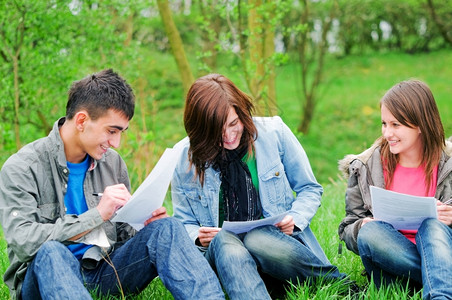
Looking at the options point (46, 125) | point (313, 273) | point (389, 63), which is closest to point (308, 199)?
point (313, 273)

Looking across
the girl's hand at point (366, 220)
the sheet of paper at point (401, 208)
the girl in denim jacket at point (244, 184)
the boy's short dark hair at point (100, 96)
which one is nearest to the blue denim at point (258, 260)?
the girl in denim jacket at point (244, 184)

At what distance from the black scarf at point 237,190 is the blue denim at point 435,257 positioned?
32.4 inches

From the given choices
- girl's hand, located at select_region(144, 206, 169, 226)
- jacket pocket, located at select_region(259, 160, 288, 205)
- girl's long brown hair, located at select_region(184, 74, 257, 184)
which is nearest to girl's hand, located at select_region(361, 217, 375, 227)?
jacket pocket, located at select_region(259, 160, 288, 205)

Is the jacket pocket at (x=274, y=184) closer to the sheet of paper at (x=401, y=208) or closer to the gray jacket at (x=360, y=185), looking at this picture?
the gray jacket at (x=360, y=185)

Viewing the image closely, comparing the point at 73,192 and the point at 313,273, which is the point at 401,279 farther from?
the point at 73,192

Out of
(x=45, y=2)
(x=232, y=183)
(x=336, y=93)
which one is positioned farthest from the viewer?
(x=336, y=93)

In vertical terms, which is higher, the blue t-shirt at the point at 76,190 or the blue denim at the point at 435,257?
the blue t-shirt at the point at 76,190

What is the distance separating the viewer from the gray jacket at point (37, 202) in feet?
8.46

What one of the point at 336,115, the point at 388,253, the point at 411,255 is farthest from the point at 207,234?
the point at 336,115

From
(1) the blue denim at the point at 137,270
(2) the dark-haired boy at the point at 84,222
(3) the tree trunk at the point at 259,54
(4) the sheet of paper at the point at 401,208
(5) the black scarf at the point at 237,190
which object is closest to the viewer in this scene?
(1) the blue denim at the point at 137,270

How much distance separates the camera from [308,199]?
3154mm

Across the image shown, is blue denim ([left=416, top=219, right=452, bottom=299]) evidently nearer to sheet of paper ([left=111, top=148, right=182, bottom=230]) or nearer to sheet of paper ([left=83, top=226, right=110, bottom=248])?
sheet of paper ([left=111, top=148, right=182, bottom=230])

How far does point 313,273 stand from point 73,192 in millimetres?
1208

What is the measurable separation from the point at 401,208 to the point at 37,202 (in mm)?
1640
